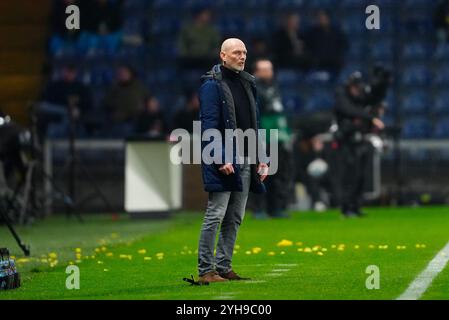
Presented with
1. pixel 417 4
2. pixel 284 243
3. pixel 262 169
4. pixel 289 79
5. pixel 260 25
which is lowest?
pixel 284 243

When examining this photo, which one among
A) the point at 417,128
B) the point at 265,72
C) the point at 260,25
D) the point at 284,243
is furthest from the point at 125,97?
the point at 284,243

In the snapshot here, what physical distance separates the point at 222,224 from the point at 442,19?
18.4 metres

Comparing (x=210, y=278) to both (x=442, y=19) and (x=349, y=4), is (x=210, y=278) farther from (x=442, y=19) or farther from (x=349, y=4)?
(x=349, y=4)

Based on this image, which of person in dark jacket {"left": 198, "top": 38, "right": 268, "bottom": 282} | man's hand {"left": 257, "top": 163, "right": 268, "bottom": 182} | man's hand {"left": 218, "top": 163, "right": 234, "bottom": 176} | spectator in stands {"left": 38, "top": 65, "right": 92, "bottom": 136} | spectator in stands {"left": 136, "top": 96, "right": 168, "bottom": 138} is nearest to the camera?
man's hand {"left": 218, "top": 163, "right": 234, "bottom": 176}

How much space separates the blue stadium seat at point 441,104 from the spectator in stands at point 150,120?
18.7 ft

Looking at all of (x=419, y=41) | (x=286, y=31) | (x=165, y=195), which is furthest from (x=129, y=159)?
(x=419, y=41)

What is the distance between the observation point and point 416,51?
30.4m

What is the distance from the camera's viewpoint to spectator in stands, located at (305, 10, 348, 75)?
2934 cm

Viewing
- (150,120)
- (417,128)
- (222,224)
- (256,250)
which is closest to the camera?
(222,224)

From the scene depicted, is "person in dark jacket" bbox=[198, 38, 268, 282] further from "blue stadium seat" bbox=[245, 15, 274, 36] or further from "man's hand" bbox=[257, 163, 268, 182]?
"blue stadium seat" bbox=[245, 15, 274, 36]

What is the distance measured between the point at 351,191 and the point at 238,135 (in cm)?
1177

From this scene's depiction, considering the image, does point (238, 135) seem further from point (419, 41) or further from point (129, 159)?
point (419, 41)

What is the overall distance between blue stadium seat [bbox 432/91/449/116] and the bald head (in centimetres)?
1835

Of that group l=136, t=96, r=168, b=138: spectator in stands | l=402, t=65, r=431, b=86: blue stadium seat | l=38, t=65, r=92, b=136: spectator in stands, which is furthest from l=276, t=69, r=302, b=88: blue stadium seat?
l=38, t=65, r=92, b=136: spectator in stands
